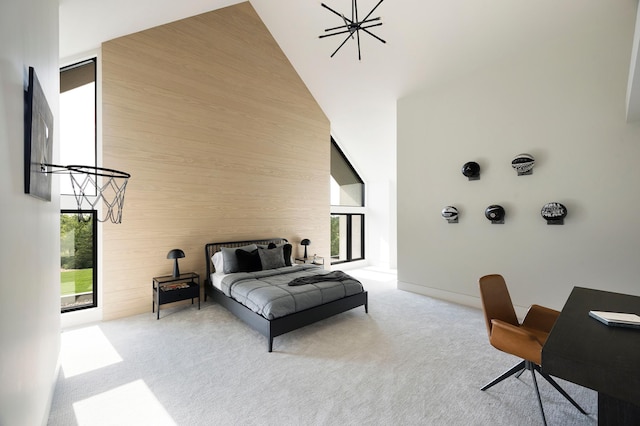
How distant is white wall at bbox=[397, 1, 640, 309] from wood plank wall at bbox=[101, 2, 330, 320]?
93.5 inches

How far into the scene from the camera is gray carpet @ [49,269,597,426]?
2098 millimetres

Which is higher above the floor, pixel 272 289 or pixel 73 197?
pixel 73 197

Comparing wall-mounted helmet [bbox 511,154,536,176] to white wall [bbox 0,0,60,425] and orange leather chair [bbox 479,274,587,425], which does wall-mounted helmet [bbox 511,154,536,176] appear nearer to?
orange leather chair [bbox 479,274,587,425]

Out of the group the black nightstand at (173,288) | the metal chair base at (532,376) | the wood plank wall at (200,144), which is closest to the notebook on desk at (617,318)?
the metal chair base at (532,376)

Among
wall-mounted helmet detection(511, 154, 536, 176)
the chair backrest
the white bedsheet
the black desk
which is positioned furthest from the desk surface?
the white bedsheet

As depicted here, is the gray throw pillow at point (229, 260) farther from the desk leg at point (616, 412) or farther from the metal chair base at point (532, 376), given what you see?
the desk leg at point (616, 412)

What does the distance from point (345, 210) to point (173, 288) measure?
462 centimetres

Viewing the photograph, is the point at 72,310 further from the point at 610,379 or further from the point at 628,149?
the point at 628,149

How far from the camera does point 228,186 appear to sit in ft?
16.4

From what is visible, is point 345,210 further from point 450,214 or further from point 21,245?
point 21,245

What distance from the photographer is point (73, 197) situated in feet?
12.1

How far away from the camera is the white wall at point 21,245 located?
120 centimetres

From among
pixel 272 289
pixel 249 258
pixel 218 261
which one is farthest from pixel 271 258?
pixel 272 289

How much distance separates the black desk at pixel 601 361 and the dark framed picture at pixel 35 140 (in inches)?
109
